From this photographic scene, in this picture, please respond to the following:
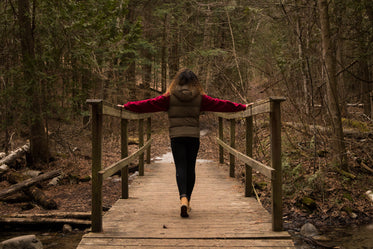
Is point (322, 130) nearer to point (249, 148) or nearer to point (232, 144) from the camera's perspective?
point (232, 144)

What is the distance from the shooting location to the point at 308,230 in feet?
24.1

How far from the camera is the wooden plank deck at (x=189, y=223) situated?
3.73m

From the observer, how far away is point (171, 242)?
12.2 ft

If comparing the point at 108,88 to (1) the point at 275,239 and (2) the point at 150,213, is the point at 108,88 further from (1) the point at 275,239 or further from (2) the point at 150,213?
(1) the point at 275,239

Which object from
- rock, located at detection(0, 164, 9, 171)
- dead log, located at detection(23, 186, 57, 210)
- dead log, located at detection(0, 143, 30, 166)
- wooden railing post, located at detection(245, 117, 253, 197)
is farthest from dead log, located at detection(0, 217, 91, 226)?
dead log, located at detection(0, 143, 30, 166)

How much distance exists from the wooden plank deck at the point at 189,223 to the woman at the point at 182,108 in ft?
1.45

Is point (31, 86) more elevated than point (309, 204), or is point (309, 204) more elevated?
point (31, 86)

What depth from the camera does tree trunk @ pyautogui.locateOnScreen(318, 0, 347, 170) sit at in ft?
30.1

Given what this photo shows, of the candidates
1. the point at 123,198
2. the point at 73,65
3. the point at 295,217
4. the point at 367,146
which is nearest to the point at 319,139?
the point at 367,146

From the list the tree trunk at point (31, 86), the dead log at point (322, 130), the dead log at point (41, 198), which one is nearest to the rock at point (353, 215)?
the dead log at point (322, 130)

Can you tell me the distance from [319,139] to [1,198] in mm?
8692

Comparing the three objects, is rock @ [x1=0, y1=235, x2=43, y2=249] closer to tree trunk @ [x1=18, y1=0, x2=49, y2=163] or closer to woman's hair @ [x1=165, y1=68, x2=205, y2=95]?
woman's hair @ [x1=165, y1=68, x2=205, y2=95]

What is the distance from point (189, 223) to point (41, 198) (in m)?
5.42

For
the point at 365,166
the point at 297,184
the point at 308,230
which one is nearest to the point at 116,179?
the point at 297,184
